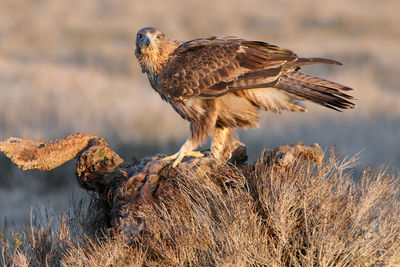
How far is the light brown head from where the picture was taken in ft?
16.7

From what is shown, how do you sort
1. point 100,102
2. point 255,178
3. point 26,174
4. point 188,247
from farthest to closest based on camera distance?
1. point 100,102
2. point 26,174
3. point 255,178
4. point 188,247

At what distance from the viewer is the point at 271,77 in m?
5.01

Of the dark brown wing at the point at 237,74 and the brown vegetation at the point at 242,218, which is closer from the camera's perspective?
the brown vegetation at the point at 242,218

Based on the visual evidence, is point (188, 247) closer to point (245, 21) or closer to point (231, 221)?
point (231, 221)

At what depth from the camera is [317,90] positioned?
4914 mm

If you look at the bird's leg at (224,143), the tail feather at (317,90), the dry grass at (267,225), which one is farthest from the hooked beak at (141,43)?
the dry grass at (267,225)

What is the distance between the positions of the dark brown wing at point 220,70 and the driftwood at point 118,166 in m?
0.68

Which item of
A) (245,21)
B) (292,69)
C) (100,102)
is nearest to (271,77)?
(292,69)

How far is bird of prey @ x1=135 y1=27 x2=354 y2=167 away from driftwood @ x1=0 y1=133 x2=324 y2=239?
459mm

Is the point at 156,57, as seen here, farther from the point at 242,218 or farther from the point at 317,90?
the point at 242,218

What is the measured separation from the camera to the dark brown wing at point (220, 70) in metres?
5.05

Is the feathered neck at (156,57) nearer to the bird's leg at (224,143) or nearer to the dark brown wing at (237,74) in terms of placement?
the dark brown wing at (237,74)

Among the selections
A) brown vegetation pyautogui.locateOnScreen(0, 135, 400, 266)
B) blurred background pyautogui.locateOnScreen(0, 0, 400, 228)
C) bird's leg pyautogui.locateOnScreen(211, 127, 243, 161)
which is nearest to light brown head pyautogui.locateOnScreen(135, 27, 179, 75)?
bird's leg pyautogui.locateOnScreen(211, 127, 243, 161)

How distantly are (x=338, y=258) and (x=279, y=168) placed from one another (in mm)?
867
